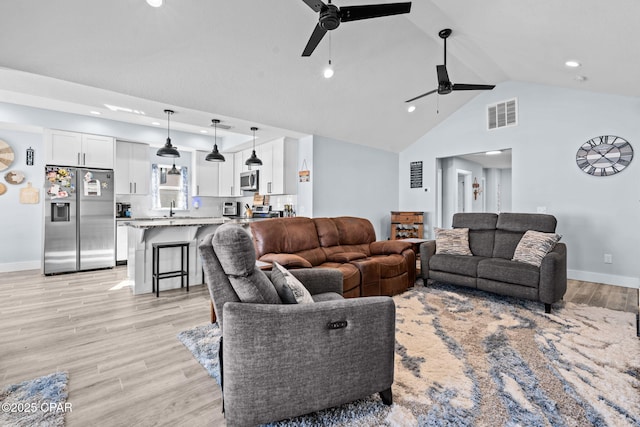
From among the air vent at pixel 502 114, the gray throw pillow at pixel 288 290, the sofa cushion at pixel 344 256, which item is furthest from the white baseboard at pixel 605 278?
the gray throw pillow at pixel 288 290

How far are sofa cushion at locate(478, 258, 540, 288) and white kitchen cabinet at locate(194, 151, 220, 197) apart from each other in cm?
588

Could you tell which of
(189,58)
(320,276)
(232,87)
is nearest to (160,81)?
(189,58)

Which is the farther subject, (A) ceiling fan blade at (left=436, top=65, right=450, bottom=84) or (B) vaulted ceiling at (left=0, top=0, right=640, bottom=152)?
(A) ceiling fan blade at (left=436, top=65, right=450, bottom=84)

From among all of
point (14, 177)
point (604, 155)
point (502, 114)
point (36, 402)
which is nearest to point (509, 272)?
point (604, 155)

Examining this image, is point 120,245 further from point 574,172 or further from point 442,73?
point 574,172

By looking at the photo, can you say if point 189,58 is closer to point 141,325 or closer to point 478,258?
point 141,325

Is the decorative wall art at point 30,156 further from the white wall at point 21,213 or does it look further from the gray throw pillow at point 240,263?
the gray throw pillow at point 240,263

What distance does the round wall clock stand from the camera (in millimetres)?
4316

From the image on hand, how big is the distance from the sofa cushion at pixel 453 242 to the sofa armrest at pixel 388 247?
457mm

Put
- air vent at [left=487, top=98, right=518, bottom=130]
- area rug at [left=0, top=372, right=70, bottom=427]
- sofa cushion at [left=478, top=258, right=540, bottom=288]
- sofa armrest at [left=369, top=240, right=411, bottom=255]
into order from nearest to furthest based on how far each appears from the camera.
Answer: area rug at [left=0, top=372, right=70, bottom=427] → sofa cushion at [left=478, top=258, right=540, bottom=288] → sofa armrest at [left=369, top=240, right=411, bottom=255] → air vent at [left=487, top=98, right=518, bottom=130]

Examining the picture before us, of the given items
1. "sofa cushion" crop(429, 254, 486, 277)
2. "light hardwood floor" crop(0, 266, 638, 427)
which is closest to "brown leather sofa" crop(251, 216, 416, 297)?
"sofa cushion" crop(429, 254, 486, 277)

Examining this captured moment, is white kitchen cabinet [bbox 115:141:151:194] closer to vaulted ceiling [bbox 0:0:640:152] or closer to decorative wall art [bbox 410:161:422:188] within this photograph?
vaulted ceiling [bbox 0:0:640:152]

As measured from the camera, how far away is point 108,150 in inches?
223

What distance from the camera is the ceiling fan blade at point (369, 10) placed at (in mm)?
2168
